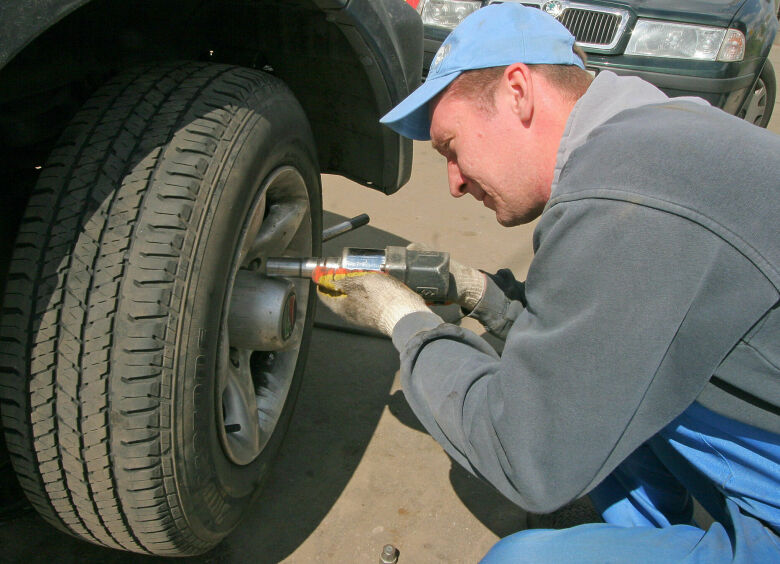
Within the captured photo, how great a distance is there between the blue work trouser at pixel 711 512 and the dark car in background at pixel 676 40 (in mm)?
2943

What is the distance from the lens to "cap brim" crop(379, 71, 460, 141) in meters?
1.27

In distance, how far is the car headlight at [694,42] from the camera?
3707mm

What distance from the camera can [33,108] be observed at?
4.52 ft

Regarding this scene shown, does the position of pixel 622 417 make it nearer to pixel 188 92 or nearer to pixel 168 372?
pixel 168 372

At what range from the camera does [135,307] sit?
1.13 meters

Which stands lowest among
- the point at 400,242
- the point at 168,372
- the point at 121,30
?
the point at 400,242

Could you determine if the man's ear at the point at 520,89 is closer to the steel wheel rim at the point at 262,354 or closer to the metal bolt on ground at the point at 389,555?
the steel wheel rim at the point at 262,354

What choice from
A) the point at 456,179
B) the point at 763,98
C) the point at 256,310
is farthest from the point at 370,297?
the point at 763,98

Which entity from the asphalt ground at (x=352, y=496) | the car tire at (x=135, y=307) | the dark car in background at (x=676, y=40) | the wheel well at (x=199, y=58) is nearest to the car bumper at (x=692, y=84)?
the dark car in background at (x=676, y=40)

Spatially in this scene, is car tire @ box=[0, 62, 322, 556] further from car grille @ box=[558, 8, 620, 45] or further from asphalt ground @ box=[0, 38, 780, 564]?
car grille @ box=[558, 8, 620, 45]

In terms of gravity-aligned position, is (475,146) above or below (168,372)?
above

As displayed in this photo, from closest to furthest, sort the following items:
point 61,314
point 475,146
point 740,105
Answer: point 61,314, point 475,146, point 740,105

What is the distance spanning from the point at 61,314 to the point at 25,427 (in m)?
0.22

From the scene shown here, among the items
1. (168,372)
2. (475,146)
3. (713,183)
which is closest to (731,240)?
(713,183)
